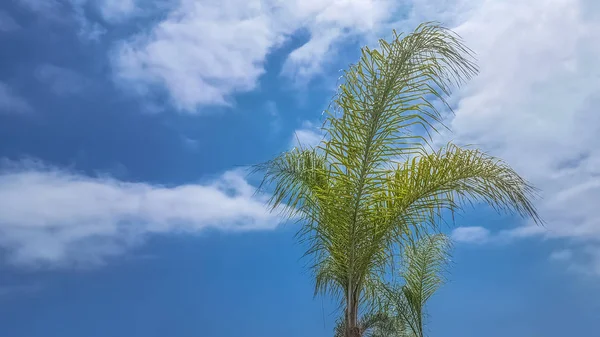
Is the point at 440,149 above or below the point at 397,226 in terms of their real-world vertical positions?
above

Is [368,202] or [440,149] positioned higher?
[440,149]

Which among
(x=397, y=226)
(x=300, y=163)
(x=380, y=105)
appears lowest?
(x=397, y=226)

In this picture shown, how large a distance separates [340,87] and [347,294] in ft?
9.79

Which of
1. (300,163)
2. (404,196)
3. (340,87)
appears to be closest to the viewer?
(340,87)

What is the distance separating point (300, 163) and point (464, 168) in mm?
2654

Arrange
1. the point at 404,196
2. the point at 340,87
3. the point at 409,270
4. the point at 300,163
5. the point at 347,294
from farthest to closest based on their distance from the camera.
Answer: the point at 409,270
the point at 300,163
the point at 347,294
the point at 404,196
the point at 340,87

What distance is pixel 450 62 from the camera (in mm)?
6469

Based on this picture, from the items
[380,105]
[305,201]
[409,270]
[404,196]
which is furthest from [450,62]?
[409,270]

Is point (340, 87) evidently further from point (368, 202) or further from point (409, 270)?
point (409, 270)

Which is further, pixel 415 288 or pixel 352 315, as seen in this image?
pixel 415 288

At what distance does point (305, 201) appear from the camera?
8625 millimetres

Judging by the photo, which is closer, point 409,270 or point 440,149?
point 440,149

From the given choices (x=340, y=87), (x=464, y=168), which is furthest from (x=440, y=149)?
(x=340, y=87)

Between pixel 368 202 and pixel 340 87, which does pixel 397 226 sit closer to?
pixel 368 202
